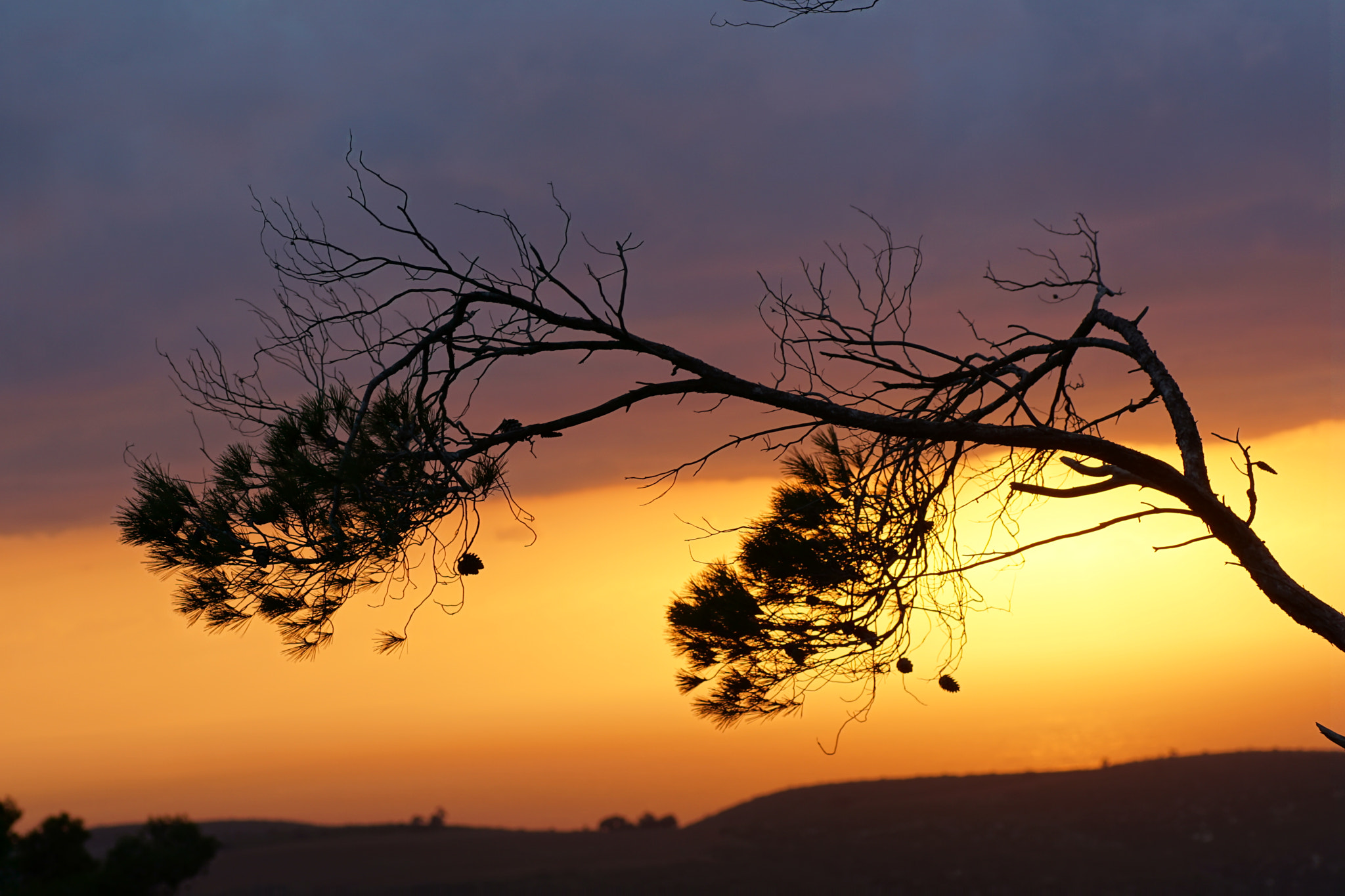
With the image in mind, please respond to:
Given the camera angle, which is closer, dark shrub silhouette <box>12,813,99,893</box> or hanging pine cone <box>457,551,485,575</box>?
hanging pine cone <box>457,551,485,575</box>

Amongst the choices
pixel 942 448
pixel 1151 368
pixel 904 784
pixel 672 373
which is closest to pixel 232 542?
pixel 672 373

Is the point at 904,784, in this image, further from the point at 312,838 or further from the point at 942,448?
the point at 942,448

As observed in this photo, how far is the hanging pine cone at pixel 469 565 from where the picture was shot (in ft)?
16.0

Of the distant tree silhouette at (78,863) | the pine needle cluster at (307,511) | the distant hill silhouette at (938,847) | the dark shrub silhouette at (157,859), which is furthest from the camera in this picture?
the distant hill silhouette at (938,847)

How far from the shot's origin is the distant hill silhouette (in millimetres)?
18797

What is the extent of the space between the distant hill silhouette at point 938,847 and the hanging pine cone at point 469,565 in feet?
50.0

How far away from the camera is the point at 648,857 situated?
24.7m

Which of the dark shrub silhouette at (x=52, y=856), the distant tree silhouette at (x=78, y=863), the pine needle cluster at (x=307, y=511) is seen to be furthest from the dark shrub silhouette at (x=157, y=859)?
the pine needle cluster at (x=307, y=511)

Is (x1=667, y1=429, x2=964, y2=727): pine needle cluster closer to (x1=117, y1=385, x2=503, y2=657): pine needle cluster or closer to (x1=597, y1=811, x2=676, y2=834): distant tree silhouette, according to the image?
(x1=117, y1=385, x2=503, y2=657): pine needle cluster

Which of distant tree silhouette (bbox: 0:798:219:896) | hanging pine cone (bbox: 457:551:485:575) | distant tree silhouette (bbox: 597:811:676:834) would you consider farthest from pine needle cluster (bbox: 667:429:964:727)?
distant tree silhouette (bbox: 597:811:676:834)

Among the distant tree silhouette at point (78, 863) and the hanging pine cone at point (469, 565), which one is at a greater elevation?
the hanging pine cone at point (469, 565)

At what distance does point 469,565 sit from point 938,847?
750 inches

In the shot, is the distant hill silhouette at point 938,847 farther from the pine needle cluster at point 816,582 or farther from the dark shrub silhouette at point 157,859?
the pine needle cluster at point 816,582

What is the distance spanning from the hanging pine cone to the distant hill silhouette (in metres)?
15.2
